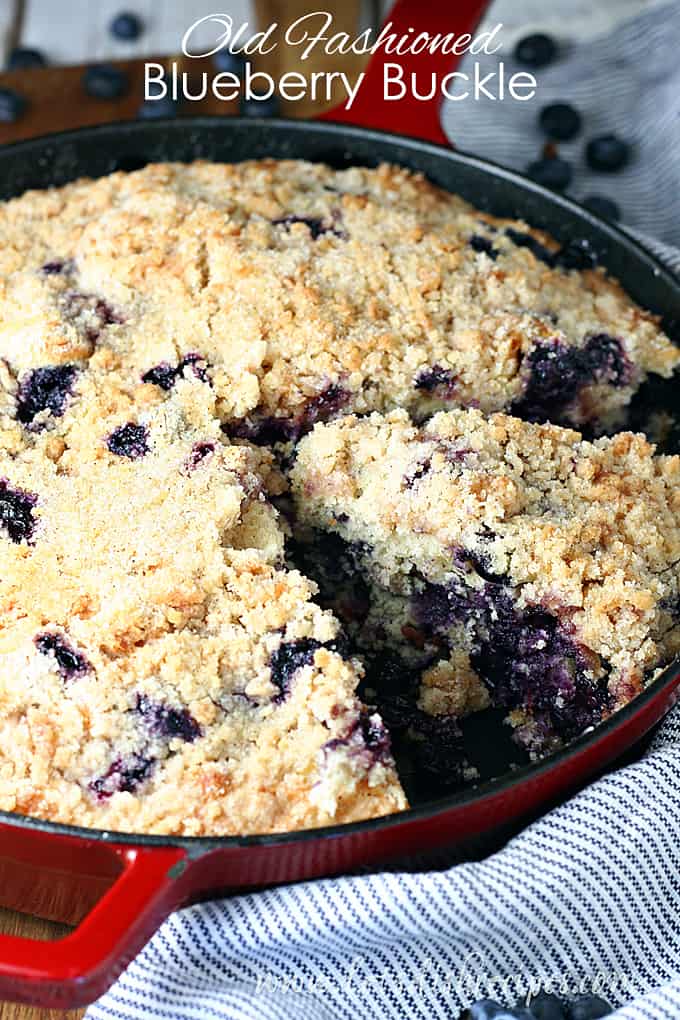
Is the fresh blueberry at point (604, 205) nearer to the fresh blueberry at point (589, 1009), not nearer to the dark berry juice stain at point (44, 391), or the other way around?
the dark berry juice stain at point (44, 391)

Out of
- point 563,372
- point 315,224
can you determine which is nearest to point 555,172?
point 315,224

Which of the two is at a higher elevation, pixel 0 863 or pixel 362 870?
pixel 362 870

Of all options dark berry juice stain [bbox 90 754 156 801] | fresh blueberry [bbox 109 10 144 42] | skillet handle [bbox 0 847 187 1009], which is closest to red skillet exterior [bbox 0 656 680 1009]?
skillet handle [bbox 0 847 187 1009]

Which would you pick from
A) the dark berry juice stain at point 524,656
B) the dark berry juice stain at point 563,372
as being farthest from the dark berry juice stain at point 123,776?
the dark berry juice stain at point 563,372

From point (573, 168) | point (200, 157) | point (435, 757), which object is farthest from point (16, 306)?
point (573, 168)

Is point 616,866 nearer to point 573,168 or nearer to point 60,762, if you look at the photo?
point 60,762

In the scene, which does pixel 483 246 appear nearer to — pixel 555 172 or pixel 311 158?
pixel 311 158

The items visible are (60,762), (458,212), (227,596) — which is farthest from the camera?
(458,212)

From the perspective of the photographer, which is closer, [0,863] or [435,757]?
[0,863]
